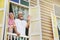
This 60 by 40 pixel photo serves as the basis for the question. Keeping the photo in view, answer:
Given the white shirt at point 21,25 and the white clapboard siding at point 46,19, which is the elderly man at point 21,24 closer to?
the white shirt at point 21,25

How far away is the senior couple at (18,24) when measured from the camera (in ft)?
15.0

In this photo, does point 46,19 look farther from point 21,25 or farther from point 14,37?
point 14,37

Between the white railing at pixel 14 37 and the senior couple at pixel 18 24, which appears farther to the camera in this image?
the senior couple at pixel 18 24

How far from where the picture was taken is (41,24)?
5219 millimetres

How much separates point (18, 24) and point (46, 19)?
4.23 feet

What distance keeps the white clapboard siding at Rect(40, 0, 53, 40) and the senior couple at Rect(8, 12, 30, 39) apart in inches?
26.4

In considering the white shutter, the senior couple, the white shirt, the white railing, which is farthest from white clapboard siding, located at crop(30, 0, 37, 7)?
the white railing

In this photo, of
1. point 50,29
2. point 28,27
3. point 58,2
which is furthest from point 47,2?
point 28,27

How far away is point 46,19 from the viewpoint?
18.2ft

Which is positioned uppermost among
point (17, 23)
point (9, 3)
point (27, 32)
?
point (9, 3)

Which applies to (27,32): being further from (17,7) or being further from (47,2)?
(47,2)

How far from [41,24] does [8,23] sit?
1321mm

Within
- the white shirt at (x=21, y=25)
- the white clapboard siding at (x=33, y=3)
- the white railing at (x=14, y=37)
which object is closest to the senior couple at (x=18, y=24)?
the white shirt at (x=21, y=25)

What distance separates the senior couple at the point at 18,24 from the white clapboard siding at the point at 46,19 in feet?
2.20
